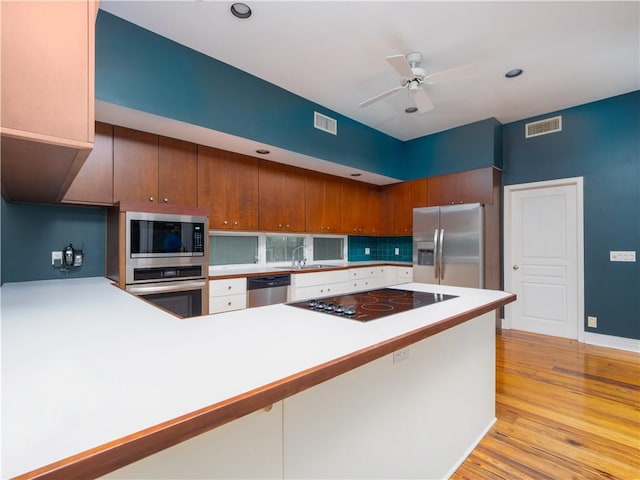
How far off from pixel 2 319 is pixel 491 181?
4741 millimetres

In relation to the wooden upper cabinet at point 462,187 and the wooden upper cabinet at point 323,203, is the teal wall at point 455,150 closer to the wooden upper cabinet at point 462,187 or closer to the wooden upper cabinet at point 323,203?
the wooden upper cabinet at point 462,187

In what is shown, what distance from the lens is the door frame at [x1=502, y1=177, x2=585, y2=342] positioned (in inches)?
153

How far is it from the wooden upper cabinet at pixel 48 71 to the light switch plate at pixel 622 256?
4955 millimetres

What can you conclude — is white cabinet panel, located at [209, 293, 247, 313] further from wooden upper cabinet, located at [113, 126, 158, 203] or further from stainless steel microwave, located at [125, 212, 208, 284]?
wooden upper cabinet, located at [113, 126, 158, 203]

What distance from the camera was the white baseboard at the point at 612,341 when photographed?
3.50 meters

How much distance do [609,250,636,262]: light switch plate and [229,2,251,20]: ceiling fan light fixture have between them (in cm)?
454

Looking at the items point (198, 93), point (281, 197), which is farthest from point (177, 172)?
point (281, 197)

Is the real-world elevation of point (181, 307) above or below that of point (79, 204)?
below

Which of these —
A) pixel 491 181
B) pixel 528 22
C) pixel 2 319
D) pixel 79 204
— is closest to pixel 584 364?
pixel 491 181

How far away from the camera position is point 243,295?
10.5 ft

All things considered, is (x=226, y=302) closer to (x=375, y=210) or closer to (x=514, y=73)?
(x=375, y=210)

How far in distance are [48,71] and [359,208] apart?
4.35 m

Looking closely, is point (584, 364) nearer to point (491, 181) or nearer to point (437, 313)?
point (491, 181)

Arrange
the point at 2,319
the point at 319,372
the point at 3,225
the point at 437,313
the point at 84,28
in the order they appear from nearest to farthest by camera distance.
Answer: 1. the point at 319,372
2. the point at 84,28
3. the point at 2,319
4. the point at 437,313
5. the point at 3,225
